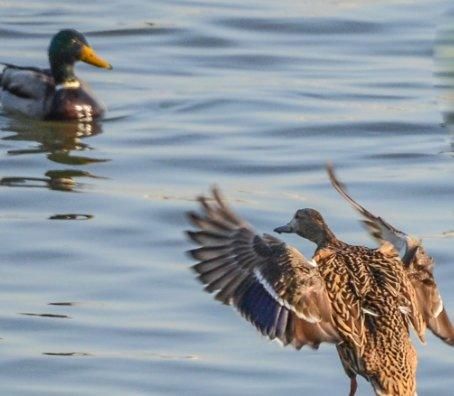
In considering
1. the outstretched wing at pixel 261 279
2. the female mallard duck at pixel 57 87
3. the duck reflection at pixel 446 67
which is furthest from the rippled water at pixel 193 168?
the outstretched wing at pixel 261 279

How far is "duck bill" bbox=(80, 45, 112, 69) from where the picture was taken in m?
16.7

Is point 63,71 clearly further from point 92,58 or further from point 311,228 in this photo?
point 311,228

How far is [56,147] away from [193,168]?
5.34 ft

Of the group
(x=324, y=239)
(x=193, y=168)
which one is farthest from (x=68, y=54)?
(x=324, y=239)

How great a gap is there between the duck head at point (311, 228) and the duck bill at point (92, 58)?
27.1ft

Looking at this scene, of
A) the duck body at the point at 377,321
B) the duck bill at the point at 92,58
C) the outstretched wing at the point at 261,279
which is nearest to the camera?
the outstretched wing at the point at 261,279

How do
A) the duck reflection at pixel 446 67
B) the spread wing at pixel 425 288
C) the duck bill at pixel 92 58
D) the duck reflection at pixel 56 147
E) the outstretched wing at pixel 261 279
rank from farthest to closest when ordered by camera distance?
the duck bill at pixel 92 58
the duck reflection at pixel 56 147
the spread wing at pixel 425 288
the outstretched wing at pixel 261 279
the duck reflection at pixel 446 67

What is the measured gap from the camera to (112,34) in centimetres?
1889

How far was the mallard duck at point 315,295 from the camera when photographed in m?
7.43

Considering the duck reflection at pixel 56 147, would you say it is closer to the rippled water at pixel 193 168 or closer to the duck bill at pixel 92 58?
the rippled water at pixel 193 168

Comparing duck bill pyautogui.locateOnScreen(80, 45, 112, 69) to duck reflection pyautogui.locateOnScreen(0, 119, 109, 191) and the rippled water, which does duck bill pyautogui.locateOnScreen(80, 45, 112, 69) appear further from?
duck reflection pyautogui.locateOnScreen(0, 119, 109, 191)

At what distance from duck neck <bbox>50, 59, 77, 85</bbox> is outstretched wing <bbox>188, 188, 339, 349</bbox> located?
9.33 m

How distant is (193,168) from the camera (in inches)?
538

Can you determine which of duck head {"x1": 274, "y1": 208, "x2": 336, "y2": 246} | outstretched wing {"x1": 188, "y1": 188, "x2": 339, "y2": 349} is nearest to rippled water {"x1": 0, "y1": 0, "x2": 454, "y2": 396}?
duck head {"x1": 274, "y1": 208, "x2": 336, "y2": 246}
